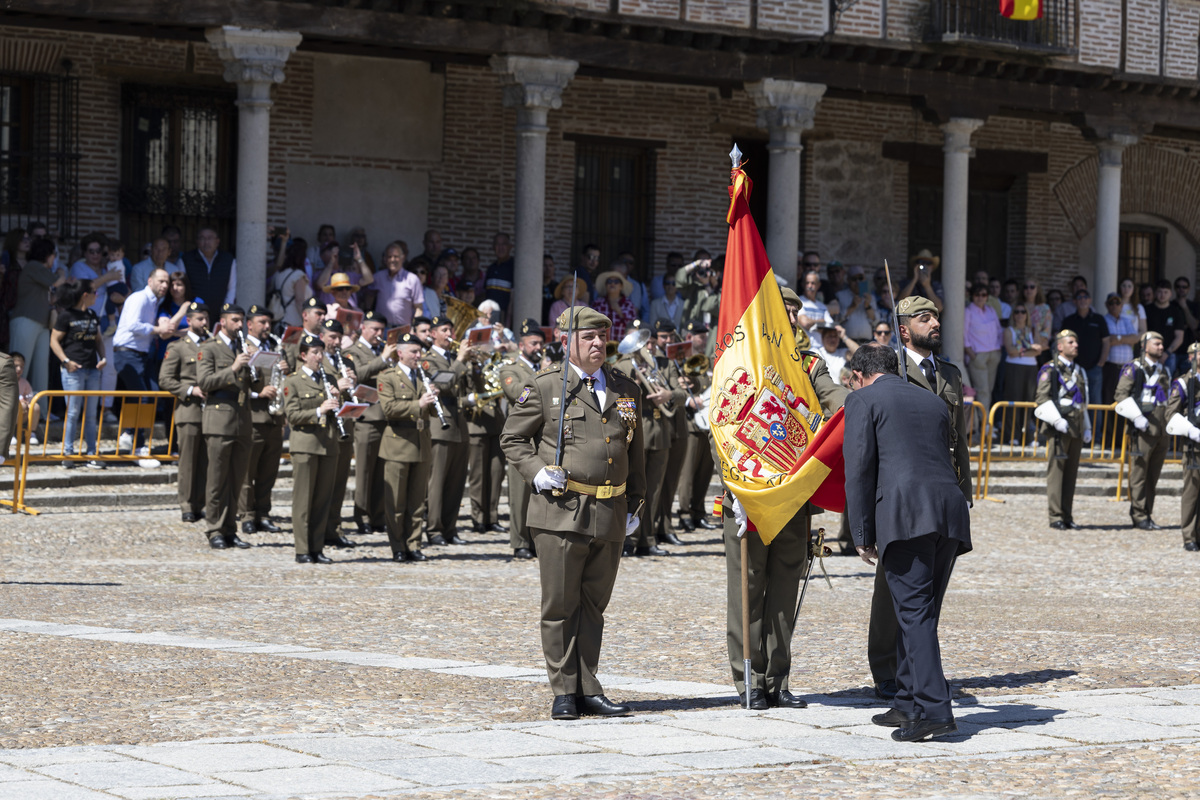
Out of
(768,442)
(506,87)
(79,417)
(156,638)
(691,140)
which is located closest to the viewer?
(768,442)

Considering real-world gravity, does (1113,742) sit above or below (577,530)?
below

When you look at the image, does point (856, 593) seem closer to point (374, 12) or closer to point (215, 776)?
point (215, 776)

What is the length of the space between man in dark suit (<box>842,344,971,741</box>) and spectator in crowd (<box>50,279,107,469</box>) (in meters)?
10.0

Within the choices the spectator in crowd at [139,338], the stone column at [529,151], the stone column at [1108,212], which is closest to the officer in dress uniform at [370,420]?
the spectator in crowd at [139,338]

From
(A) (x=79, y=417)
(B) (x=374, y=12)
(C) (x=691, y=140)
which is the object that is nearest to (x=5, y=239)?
(A) (x=79, y=417)

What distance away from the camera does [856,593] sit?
36.8 ft

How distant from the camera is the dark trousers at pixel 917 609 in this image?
6602 mm

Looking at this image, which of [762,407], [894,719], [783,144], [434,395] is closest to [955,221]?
[783,144]

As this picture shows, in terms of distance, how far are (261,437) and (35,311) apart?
11.8ft

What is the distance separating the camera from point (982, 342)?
70.6ft

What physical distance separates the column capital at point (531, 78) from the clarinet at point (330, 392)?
715 cm

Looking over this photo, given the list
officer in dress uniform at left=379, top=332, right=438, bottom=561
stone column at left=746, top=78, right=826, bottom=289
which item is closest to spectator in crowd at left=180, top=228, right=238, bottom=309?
officer in dress uniform at left=379, top=332, right=438, bottom=561

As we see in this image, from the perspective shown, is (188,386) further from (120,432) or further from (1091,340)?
(1091,340)

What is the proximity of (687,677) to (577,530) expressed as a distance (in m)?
1.20
